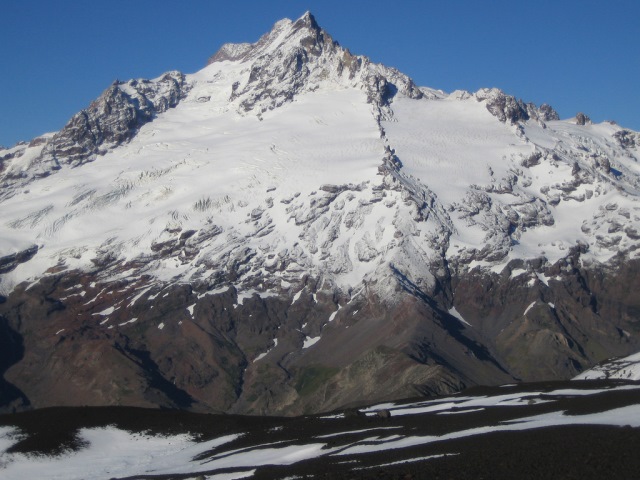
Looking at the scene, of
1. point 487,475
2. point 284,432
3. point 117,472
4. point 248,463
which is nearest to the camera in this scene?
point 487,475

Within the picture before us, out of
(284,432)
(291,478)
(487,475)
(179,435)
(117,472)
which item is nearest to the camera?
(487,475)

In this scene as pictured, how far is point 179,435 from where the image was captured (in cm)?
12338

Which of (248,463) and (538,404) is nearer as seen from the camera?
(248,463)

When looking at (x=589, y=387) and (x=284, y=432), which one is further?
(x=589, y=387)

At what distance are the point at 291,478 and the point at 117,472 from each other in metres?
35.3

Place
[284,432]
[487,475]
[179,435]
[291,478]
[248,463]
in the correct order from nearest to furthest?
[487,475]
[291,478]
[248,463]
[284,432]
[179,435]

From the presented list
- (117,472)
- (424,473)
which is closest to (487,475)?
(424,473)

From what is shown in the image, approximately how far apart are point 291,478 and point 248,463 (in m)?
17.9

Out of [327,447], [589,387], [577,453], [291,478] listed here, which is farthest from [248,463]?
[589,387]

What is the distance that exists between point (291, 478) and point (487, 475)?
760 inches

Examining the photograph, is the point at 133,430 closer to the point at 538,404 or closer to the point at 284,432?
the point at 284,432

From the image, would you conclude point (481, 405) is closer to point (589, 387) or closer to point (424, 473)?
point (589, 387)

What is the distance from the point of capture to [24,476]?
108 meters

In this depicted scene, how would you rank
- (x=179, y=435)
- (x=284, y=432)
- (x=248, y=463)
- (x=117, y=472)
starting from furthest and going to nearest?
(x=179, y=435) → (x=284, y=432) → (x=117, y=472) → (x=248, y=463)
